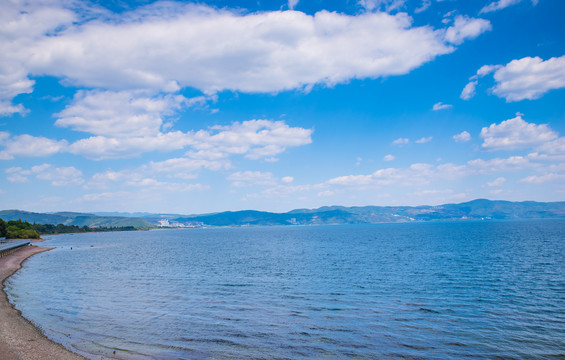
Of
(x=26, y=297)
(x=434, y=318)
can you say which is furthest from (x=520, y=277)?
(x=26, y=297)

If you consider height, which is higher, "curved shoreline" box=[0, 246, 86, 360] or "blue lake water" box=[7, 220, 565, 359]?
"curved shoreline" box=[0, 246, 86, 360]

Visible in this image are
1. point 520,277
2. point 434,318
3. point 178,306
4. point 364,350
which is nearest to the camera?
point 364,350

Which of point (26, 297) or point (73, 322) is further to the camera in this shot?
point (26, 297)

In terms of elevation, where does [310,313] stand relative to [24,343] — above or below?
below

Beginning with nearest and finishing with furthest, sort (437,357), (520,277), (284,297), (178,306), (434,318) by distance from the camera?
(437,357)
(434,318)
(178,306)
(284,297)
(520,277)

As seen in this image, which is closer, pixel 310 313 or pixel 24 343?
pixel 24 343

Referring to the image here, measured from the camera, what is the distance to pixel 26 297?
4109 cm

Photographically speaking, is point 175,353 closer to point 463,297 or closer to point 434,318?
point 434,318

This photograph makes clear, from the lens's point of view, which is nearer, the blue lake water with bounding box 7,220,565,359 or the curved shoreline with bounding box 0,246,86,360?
the curved shoreline with bounding box 0,246,86,360

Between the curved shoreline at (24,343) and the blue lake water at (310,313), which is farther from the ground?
the curved shoreline at (24,343)

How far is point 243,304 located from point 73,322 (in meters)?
15.5

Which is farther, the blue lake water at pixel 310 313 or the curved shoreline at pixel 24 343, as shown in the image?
the blue lake water at pixel 310 313

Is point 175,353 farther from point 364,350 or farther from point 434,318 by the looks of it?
point 434,318

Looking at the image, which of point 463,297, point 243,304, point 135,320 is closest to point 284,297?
point 243,304
